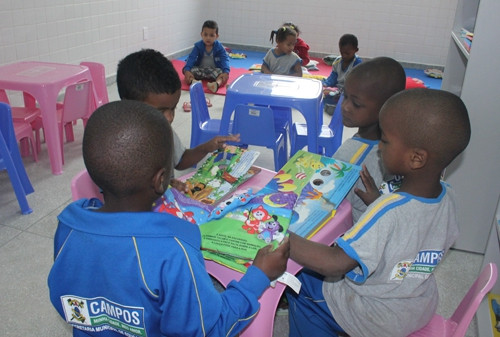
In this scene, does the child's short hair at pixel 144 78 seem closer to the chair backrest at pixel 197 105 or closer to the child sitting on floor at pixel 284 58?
the chair backrest at pixel 197 105

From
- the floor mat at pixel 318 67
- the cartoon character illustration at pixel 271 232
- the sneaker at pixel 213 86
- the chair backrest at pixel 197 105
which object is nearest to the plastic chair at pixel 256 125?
the chair backrest at pixel 197 105

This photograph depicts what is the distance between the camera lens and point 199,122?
3.21 meters

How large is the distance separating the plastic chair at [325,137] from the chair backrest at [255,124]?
31 cm

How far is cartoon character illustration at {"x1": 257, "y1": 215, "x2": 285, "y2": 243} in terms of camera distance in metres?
1.18

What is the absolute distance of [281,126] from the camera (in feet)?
10.8

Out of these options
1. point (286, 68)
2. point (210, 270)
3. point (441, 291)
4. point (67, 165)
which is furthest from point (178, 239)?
point (286, 68)

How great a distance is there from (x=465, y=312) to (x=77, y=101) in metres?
2.91

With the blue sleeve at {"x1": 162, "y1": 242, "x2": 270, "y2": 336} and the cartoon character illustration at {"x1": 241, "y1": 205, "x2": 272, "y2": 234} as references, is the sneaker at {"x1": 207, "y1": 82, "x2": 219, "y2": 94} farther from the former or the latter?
the blue sleeve at {"x1": 162, "y1": 242, "x2": 270, "y2": 336}

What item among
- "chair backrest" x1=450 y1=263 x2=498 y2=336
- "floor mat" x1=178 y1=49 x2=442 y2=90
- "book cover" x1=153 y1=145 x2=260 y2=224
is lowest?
"floor mat" x1=178 y1=49 x2=442 y2=90

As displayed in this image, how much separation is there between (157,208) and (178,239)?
0.43 m

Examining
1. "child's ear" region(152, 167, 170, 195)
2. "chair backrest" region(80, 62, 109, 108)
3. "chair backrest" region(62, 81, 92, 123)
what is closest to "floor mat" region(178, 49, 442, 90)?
"chair backrest" region(80, 62, 109, 108)

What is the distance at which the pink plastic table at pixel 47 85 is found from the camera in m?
2.99

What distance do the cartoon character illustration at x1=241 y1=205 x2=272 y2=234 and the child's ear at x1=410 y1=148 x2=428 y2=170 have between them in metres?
0.42

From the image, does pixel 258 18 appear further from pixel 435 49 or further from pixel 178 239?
pixel 178 239
